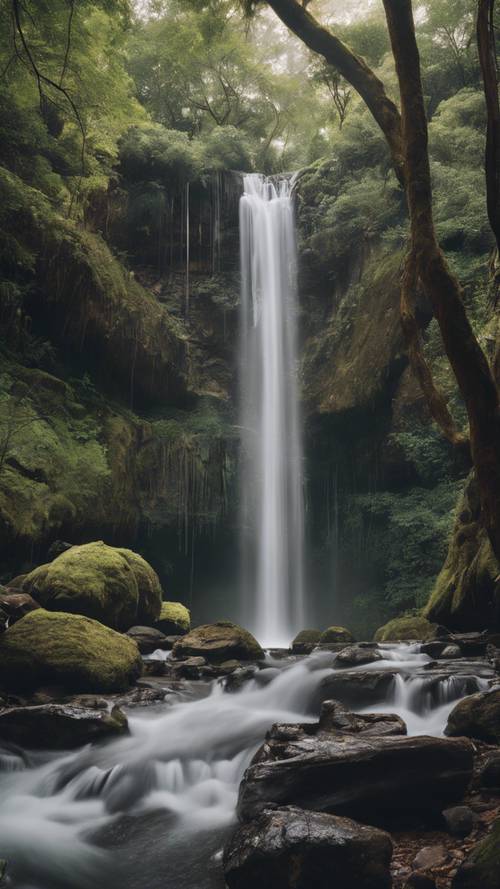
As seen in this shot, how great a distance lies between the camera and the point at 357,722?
5.19m

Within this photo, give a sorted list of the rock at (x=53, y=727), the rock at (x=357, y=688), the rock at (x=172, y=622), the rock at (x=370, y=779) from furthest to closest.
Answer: the rock at (x=172, y=622)
the rock at (x=357, y=688)
the rock at (x=53, y=727)
the rock at (x=370, y=779)

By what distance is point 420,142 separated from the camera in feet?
13.0

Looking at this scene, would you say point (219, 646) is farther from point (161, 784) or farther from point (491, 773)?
point (491, 773)

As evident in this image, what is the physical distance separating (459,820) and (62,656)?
209 inches

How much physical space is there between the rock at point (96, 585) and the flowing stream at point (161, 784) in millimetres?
2388

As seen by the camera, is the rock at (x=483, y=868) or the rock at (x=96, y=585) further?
the rock at (x=96, y=585)

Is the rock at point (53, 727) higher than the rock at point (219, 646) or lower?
lower

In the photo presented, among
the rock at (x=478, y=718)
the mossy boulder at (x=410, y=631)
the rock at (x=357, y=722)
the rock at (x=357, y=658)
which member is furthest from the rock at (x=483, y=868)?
the mossy boulder at (x=410, y=631)

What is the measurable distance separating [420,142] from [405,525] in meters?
12.5

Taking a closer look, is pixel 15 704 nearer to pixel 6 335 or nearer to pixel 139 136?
pixel 6 335

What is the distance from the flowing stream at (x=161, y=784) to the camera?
424 cm

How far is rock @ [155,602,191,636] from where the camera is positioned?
1300 cm

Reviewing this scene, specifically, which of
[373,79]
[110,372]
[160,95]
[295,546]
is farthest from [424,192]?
[160,95]

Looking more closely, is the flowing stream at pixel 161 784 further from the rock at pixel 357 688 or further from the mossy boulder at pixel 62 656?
the mossy boulder at pixel 62 656
